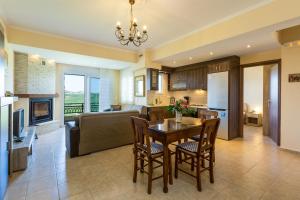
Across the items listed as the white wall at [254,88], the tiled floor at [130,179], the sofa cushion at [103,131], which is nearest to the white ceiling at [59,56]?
the sofa cushion at [103,131]

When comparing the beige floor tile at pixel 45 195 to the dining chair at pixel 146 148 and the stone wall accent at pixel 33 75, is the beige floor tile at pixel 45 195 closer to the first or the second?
the dining chair at pixel 146 148

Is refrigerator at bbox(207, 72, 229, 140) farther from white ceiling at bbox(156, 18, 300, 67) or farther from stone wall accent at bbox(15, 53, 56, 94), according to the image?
stone wall accent at bbox(15, 53, 56, 94)

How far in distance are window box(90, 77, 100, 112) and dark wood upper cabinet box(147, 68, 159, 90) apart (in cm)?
283

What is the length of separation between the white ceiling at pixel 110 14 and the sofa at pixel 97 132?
6.95 feet

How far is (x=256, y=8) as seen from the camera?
9.00 feet

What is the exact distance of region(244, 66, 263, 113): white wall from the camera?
6838mm

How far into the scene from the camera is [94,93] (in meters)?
7.17

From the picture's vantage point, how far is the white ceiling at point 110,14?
2751 mm

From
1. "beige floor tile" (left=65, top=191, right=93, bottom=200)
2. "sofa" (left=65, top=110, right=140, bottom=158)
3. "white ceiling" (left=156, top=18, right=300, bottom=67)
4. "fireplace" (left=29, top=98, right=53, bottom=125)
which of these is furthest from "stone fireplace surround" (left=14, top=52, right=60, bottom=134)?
"white ceiling" (left=156, top=18, right=300, bottom=67)

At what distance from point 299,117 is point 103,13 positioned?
502cm

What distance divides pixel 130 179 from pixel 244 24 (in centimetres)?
348

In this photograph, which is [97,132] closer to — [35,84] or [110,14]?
[110,14]

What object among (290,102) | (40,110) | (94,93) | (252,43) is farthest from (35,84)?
(290,102)

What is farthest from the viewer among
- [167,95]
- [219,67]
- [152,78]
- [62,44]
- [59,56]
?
[167,95]
